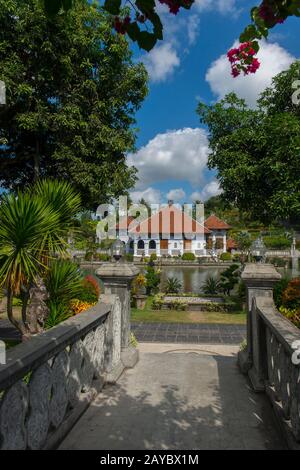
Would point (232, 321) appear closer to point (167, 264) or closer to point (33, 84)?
point (33, 84)

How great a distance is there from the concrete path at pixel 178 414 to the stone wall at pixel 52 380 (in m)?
0.21

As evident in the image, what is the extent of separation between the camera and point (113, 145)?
33.5ft

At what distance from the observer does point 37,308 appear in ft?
20.3

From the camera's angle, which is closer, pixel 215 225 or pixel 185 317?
pixel 185 317

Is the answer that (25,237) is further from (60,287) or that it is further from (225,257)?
(225,257)

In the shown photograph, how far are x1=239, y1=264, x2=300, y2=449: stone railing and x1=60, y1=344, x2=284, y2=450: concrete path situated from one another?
0.22 metres

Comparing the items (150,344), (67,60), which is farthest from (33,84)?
(150,344)

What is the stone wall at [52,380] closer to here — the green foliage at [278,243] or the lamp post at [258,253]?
the lamp post at [258,253]

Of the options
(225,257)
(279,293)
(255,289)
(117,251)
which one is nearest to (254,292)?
(255,289)

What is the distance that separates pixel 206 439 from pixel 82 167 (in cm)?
785

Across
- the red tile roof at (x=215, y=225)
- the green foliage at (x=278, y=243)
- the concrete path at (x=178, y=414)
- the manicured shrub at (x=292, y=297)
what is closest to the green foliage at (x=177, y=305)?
the manicured shrub at (x=292, y=297)

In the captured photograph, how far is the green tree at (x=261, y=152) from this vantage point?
452 inches

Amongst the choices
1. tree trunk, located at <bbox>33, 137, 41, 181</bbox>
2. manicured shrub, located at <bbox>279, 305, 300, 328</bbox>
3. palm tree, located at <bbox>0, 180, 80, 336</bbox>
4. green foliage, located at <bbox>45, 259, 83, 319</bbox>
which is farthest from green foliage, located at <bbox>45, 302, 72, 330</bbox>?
tree trunk, located at <bbox>33, 137, 41, 181</bbox>

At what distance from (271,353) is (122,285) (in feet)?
8.02
